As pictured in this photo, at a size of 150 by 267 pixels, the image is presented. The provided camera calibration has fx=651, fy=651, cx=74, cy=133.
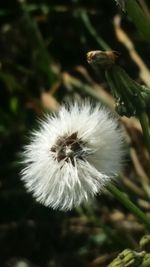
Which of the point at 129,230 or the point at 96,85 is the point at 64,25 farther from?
the point at 129,230

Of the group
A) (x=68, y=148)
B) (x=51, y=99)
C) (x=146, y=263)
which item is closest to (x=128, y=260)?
(x=146, y=263)

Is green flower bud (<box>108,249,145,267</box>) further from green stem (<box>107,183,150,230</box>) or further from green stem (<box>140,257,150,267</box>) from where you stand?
green stem (<box>107,183,150,230</box>)

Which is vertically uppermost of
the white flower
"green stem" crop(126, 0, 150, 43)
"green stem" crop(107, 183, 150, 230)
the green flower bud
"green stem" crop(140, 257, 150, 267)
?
"green stem" crop(126, 0, 150, 43)

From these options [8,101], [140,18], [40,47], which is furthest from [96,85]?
[140,18]

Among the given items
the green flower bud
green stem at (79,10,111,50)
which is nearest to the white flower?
the green flower bud

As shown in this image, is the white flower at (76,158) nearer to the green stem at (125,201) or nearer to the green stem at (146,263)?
the green stem at (125,201)
